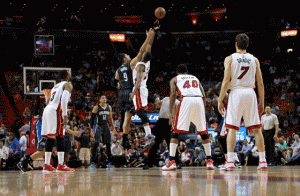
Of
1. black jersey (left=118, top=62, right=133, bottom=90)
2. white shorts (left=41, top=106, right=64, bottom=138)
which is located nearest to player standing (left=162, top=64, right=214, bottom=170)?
black jersey (left=118, top=62, right=133, bottom=90)

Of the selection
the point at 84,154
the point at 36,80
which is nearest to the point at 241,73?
the point at 36,80

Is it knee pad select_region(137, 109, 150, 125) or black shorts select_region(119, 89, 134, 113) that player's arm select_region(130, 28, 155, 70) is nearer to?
black shorts select_region(119, 89, 134, 113)

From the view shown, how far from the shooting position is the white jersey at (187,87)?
6.01 metres

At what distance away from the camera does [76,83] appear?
2161cm

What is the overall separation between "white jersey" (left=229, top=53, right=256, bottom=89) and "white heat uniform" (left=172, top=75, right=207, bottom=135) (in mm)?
843

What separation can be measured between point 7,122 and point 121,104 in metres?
13.0

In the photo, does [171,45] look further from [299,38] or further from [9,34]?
[9,34]

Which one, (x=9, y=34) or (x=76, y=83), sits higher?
(x=9, y=34)

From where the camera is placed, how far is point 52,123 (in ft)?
21.0

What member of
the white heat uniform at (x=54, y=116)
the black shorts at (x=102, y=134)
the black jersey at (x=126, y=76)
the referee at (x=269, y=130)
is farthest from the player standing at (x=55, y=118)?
the referee at (x=269, y=130)

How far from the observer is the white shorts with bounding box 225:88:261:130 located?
5156mm

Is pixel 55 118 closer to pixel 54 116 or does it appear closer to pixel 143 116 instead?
pixel 54 116

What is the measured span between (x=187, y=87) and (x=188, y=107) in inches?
13.7

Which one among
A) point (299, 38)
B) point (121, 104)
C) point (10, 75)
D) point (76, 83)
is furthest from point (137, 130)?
point (299, 38)
